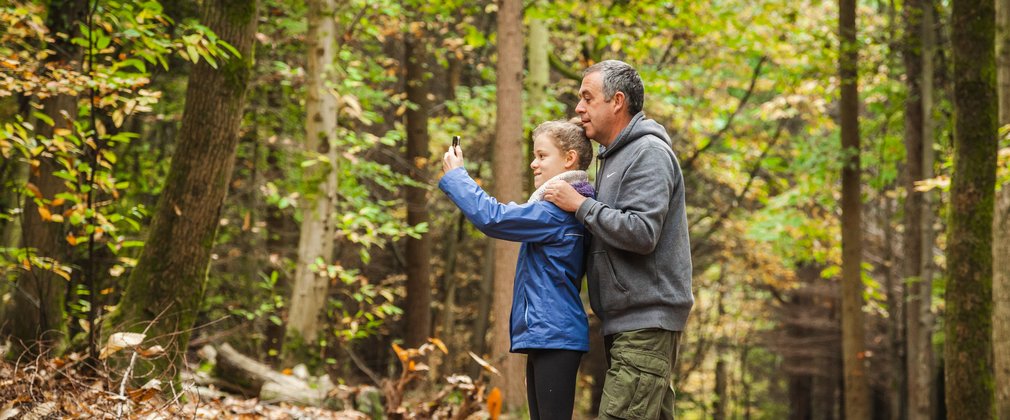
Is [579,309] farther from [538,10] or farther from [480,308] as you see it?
[480,308]

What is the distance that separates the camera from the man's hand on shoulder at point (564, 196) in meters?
3.53

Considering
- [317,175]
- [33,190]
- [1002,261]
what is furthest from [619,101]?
[317,175]

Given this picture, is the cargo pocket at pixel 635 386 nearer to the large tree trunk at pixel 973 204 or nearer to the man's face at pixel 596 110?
the man's face at pixel 596 110

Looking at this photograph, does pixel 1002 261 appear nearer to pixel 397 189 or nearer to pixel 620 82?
pixel 620 82

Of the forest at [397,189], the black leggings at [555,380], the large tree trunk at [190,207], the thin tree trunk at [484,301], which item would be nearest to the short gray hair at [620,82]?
the black leggings at [555,380]

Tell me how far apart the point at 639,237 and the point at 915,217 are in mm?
12621

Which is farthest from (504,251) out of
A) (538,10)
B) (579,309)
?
(579,309)

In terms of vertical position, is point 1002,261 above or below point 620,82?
below

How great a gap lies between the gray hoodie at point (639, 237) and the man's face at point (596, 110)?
7 cm

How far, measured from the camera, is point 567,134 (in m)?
3.69

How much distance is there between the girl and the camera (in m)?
3.53

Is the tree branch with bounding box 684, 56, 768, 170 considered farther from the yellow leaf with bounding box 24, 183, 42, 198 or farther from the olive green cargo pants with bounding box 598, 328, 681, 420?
the olive green cargo pants with bounding box 598, 328, 681, 420

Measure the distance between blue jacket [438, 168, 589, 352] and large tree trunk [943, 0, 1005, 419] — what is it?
4.14 meters

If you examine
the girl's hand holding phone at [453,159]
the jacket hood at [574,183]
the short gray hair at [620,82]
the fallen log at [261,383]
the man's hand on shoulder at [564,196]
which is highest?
the short gray hair at [620,82]
